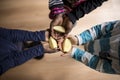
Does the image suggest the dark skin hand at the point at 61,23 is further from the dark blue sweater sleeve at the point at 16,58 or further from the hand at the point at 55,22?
the dark blue sweater sleeve at the point at 16,58

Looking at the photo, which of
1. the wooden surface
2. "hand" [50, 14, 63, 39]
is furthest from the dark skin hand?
the wooden surface

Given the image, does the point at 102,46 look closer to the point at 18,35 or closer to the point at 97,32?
the point at 97,32

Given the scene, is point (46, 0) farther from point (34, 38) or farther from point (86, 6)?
point (86, 6)

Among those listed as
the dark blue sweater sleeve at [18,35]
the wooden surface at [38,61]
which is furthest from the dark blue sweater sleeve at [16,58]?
the wooden surface at [38,61]

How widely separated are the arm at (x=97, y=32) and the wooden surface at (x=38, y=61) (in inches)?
16.0

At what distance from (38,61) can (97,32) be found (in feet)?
1.84

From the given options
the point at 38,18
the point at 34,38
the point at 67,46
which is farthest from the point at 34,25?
the point at 67,46

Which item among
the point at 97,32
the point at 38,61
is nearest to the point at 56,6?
the point at 97,32

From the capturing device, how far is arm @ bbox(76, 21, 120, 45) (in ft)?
3.12

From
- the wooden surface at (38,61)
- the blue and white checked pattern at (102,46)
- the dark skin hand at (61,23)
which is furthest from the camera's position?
the wooden surface at (38,61)

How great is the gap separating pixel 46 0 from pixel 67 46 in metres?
0.58

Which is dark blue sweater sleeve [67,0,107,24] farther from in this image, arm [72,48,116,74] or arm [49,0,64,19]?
arm [72,48,116,74]

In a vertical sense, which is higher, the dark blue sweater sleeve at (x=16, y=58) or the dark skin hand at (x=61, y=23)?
the dark skin hand at (x=61, y=23)

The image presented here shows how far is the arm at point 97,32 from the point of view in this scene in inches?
37.5
